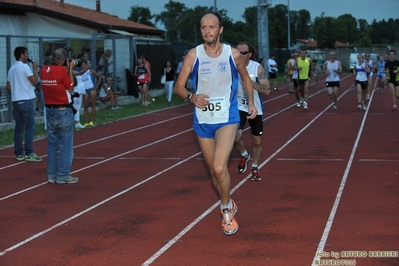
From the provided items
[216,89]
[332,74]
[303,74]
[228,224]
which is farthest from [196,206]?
[303,74]

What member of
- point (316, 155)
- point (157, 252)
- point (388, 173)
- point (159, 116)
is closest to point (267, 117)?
point (159, 116)

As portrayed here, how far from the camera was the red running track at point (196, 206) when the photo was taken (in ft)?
21.7

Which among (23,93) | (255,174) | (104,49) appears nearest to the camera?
(255,174)

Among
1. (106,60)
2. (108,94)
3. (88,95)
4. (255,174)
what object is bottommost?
(255,174)

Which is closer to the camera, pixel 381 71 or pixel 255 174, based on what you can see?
pixel 255 174

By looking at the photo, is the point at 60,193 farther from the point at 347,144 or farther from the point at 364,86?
the point at 364,86

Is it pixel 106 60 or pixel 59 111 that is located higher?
pixel 106 60

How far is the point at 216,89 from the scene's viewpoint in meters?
7.14

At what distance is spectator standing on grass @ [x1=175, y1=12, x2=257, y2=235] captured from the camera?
23.2 ft

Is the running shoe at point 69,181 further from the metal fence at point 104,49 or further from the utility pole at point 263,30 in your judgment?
the utility pole at point 263,30

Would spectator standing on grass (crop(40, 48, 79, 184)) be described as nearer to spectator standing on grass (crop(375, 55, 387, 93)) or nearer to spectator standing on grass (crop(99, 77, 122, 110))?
spectator standing on grass (crop(99, 77, 122, 110))

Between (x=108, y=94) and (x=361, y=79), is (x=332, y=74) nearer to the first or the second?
(x=361, y=79)

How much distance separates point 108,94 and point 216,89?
17.0 metres

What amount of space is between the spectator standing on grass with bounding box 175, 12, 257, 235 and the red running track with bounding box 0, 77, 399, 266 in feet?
2.21
